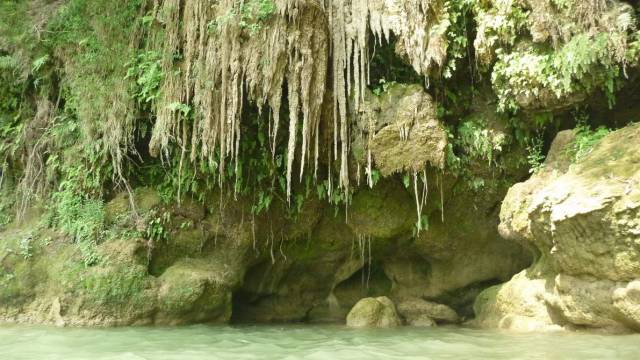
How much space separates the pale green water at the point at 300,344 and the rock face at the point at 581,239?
1.39 ft

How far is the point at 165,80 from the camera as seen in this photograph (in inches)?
360

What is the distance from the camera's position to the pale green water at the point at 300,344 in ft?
→ 18.1

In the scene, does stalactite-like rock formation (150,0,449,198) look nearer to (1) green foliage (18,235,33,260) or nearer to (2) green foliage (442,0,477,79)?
(2) green foliage (442,0,477,79)

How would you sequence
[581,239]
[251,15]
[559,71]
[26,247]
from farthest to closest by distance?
[26,247] → [251,15] → [559,71] → [581,239]

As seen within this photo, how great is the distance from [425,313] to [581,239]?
4139 mm

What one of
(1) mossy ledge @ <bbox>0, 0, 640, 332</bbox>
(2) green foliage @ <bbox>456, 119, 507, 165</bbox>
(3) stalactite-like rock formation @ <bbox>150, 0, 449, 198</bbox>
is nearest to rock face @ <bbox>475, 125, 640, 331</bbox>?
(1) mossy ledge @ <bbox>0, 0, 640, 332</bbox>

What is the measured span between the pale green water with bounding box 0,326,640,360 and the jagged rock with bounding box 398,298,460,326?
1472 millimetres

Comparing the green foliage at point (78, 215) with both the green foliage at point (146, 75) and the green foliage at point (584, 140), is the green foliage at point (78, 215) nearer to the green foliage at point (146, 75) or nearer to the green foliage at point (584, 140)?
the green foliage at point (146, 75)

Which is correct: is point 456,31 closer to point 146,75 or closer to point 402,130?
point 402,130

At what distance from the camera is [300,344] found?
6.72 metres

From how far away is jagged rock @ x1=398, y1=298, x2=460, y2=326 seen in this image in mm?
9680

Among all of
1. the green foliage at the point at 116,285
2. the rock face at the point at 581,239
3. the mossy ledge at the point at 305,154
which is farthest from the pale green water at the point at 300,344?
the mossy ledge at the point at 305,154

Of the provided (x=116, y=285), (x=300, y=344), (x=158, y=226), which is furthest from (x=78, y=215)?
(x=300, y=344)

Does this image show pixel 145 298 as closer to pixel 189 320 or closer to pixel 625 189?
pixel 189 320
